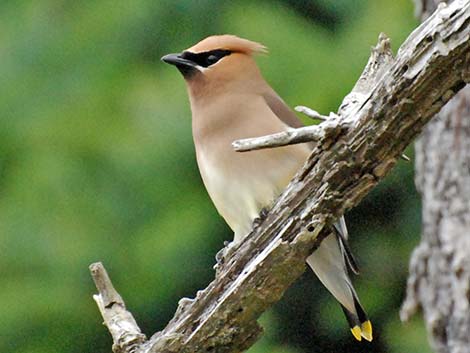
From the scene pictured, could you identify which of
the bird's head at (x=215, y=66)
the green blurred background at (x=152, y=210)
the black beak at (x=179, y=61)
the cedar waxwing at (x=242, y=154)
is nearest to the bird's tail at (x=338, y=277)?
the cedar waxwing at (x=242, y=154)

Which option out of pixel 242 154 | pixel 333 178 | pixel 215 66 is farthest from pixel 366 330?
pixel 333 178

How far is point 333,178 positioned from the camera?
3.08 metres

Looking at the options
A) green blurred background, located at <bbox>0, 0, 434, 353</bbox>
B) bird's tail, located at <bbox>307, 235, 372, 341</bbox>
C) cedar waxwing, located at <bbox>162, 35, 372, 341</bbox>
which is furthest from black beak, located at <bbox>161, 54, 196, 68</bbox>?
green blurred background, located at <bbox>0, 0, 434, 353</bbox>

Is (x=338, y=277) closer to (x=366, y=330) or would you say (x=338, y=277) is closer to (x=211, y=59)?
(x=366, y=330)

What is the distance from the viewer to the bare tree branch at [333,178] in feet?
9.57

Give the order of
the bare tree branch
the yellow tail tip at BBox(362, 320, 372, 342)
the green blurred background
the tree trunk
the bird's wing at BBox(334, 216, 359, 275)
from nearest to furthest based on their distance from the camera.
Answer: the bare tree branch, the bird's wing at BBox(334, 216, 359, 275), the yellow tail tip at BBox(362, 320, 372, 342), the tree trunk, the green blurred background

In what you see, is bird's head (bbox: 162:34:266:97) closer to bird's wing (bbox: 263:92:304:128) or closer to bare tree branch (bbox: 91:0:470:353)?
bird's wing (bbox: 263:92:304:128)

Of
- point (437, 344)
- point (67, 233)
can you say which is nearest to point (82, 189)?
point (67, 233)

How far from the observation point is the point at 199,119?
421 cm

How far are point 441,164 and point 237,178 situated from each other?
94cm

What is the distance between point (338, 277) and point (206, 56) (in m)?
0.72

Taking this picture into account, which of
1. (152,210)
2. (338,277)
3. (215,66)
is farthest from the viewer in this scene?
(152,210)

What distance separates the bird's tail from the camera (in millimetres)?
4152

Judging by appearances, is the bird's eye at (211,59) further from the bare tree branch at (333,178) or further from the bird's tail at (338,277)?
the bare tree branch at (333,178)
